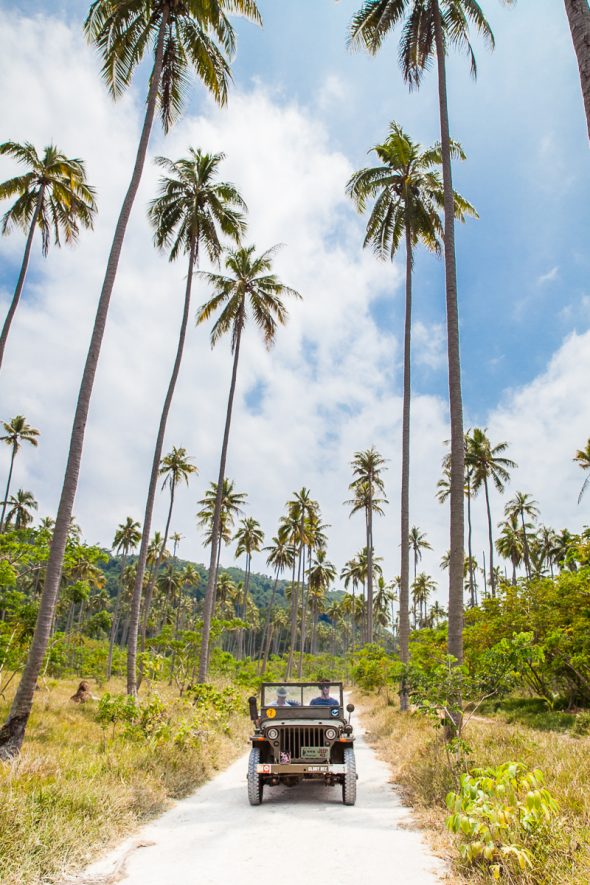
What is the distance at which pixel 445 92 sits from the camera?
1309cm

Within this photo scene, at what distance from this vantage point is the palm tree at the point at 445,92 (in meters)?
11.1

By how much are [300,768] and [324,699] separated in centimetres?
153

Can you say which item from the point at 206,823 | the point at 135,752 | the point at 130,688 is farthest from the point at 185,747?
the point at 130,688

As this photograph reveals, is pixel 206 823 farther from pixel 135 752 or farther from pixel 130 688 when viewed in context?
pixel 130 688

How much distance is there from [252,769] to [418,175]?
18.3 metres

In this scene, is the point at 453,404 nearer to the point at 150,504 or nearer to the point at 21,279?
the point at 150,504

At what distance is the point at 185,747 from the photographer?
9539 mm

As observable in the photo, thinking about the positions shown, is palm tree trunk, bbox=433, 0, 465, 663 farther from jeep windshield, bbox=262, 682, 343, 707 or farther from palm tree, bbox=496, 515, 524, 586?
palm tree, bbox=496, 515, 524, 586

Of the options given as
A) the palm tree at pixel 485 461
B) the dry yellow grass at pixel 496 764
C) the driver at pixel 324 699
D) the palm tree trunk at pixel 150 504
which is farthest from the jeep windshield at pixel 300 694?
the palm tree at pixel 485 461

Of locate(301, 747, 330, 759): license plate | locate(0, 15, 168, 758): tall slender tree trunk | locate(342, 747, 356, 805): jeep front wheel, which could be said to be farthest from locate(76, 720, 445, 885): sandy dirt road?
locate(0, 15, 168, 758): tall slender tree trunk

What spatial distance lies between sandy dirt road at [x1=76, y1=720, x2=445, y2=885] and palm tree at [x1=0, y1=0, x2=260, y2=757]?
4.60 m

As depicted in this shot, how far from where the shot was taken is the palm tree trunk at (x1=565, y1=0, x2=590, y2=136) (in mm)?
5710

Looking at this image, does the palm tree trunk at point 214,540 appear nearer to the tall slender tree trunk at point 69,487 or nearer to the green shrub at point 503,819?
the tall slender tree trunk at point 69,487

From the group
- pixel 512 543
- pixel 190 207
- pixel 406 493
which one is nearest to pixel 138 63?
pixel 190 207
